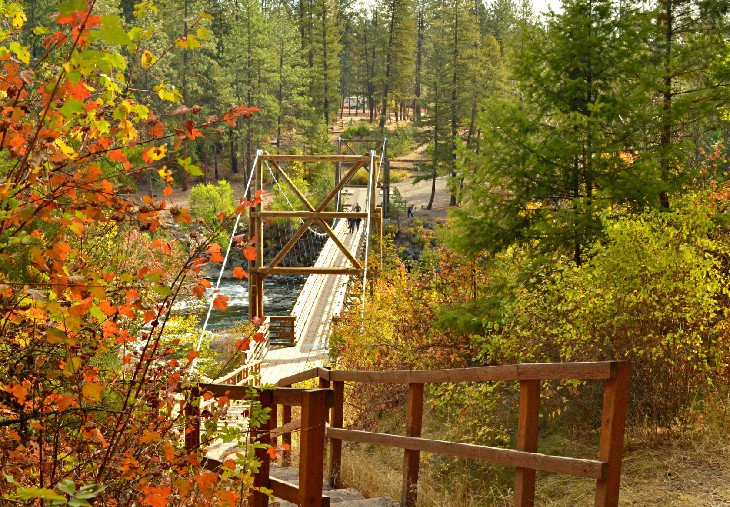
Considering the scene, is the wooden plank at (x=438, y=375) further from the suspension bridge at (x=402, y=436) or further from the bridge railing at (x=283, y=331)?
the bridge railing at (x=283, y=331)

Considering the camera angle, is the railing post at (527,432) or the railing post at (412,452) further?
the railing post at (412,452)

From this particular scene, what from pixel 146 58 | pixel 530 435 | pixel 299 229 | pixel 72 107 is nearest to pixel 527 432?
pixel 530 435

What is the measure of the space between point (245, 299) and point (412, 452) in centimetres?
2797

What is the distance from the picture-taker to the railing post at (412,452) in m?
5.06

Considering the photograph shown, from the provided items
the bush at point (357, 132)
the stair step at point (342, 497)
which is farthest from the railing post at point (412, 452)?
the bush at point (357, 132)

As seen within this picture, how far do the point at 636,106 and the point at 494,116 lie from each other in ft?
4.96

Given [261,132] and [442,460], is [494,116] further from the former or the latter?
[261,132]

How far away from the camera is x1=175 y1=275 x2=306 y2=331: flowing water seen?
2883 centimetres

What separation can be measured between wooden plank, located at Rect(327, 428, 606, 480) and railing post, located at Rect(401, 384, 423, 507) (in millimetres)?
126

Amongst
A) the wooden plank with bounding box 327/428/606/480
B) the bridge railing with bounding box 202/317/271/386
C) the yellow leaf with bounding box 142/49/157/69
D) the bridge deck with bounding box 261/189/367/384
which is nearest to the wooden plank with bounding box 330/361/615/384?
the wooden plank with bounding box 327/428/606/480

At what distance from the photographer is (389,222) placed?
137 ft

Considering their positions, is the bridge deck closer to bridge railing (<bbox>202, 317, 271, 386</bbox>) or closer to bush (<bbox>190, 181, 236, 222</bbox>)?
bridge railing (<bbox>202, 317, 271, 386</bbox>)

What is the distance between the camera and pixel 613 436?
11.5 feet

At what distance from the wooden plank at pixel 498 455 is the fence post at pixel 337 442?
0.85 feet
